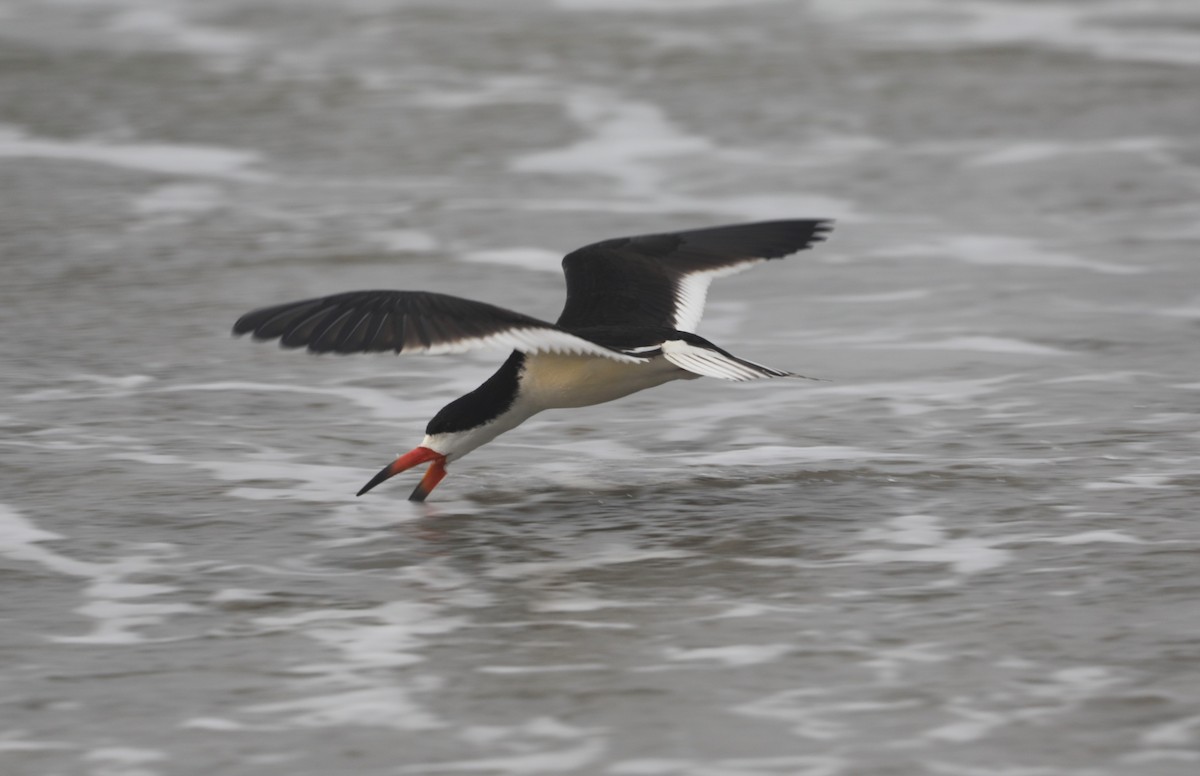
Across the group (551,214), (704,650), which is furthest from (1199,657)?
(551,214)

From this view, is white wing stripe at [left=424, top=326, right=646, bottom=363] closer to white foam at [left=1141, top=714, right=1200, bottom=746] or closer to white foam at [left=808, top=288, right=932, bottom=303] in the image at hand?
white foam at [left=1141, top=714, right=1200, bottom=746]

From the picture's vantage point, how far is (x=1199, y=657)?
488cm

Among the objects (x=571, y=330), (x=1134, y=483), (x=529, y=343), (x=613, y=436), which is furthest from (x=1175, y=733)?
(x=613, y=436)

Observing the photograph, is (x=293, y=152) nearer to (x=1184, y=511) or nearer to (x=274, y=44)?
(x=274, y=44)

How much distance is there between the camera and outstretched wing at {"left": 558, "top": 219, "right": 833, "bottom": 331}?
24.1ft

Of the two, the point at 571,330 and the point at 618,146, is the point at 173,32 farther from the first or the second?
the point at 571,330

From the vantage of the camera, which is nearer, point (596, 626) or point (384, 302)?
point (596, 626)

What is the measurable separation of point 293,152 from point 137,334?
4511mm

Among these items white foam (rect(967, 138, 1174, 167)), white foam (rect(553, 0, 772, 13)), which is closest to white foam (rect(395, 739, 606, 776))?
white foam (rect(967, 138, 1174, 167))

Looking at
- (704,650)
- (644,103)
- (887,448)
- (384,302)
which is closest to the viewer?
(704,650)

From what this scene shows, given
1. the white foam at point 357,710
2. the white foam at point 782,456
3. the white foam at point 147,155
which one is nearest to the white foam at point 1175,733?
the white foam at point 357,710

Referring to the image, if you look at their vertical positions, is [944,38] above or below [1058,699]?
above

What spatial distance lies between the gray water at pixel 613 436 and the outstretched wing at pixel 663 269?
0.54m

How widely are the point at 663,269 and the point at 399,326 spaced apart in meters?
2.09
